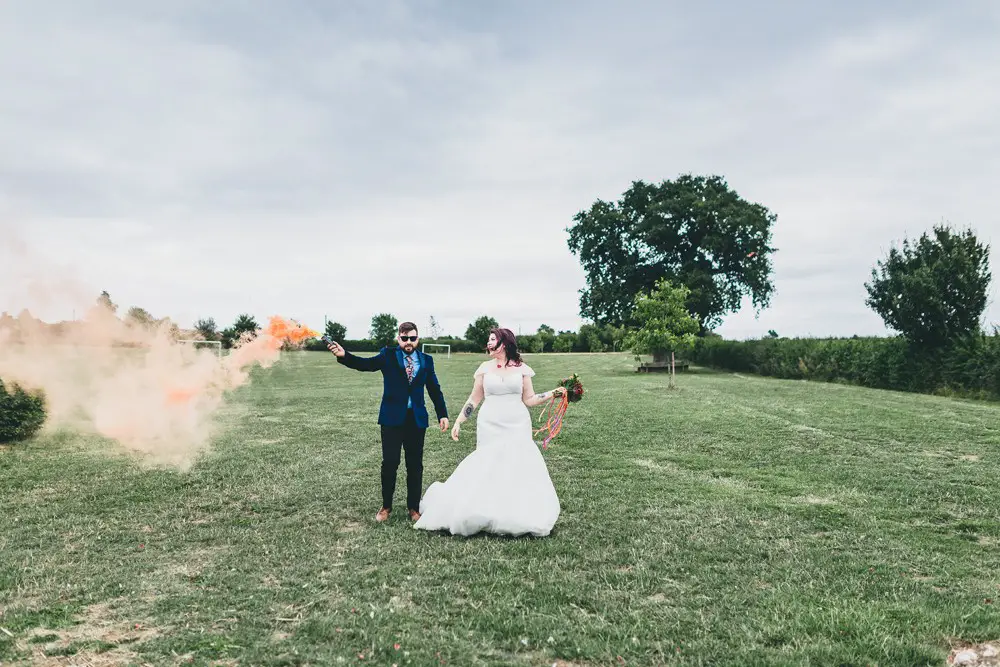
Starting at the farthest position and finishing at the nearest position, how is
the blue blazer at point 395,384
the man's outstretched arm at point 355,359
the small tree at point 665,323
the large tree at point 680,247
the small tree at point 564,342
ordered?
the small tree at point 564,342, the large tree at point 680,247, the small tree at point 665,323, the blue blazer at point 395,384, the man's outstretched arm at point 355,359

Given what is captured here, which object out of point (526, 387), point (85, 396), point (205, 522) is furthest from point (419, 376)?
point (85, 396)

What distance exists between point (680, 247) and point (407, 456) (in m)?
43.6

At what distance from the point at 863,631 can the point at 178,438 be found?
14844 millimetres

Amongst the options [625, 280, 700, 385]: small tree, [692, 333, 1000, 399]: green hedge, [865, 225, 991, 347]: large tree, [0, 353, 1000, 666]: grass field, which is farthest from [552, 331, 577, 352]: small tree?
[0, 353, 1000, 666]: grass field

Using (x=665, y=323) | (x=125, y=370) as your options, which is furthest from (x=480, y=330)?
(x=125, y=370)

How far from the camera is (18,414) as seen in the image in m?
15.4

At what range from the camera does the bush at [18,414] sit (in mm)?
15203

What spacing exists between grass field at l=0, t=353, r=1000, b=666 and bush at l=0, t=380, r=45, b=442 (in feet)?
4.52

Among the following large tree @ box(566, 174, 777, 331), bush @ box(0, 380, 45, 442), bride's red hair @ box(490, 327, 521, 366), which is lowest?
bush @ box(0, 380, 45, 442)

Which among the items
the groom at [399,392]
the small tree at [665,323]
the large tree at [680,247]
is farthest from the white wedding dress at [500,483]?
the large tree at [680,247]

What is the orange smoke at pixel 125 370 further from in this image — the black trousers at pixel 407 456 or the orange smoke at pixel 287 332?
the black trousers at pixel 407 456

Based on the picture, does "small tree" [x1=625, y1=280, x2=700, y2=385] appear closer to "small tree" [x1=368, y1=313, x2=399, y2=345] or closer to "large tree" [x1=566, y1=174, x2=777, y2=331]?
"large tree" [x1=566, y1=174, x2=777, y2=331]

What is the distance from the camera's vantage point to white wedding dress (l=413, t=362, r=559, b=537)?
25.3 ft

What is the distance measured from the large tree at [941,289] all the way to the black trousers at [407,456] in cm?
2608
